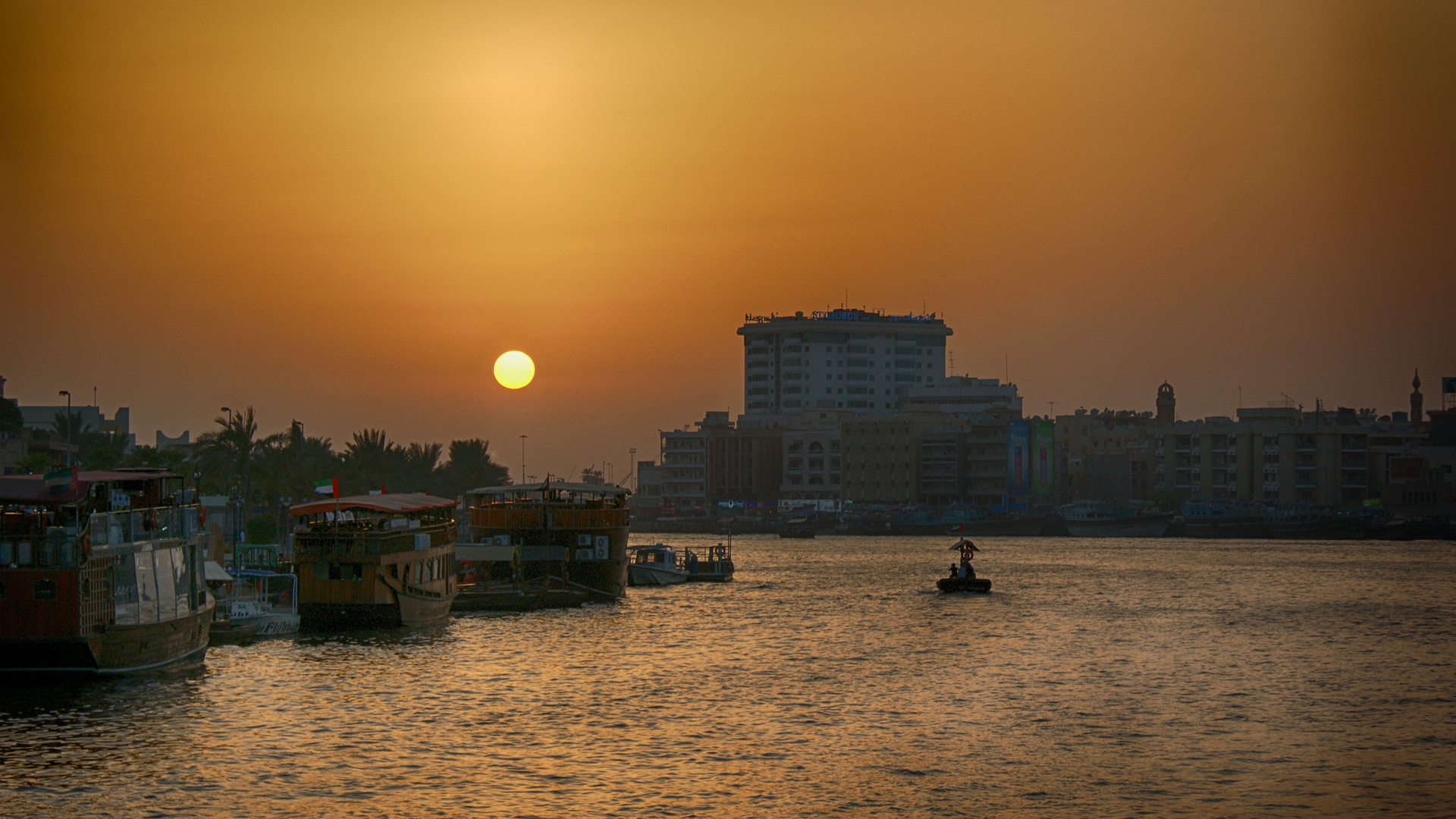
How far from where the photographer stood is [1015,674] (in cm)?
6197

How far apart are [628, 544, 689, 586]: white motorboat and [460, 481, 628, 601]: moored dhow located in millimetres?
26334

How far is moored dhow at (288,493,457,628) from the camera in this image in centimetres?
6888

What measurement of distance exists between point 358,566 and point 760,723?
28648 mm

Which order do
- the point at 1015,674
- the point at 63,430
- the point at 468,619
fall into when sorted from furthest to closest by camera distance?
the point at 63,430
the point at 468,619
the point at 1015,674

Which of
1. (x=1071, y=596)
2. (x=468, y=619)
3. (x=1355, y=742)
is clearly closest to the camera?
(x=1355, y=742)

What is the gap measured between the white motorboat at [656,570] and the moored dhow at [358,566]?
47.8 meters

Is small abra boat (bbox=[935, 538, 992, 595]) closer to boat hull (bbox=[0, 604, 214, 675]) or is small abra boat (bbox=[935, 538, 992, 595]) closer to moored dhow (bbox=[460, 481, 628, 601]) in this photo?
moored dhow (bbox=[460, 481, 628, 601])

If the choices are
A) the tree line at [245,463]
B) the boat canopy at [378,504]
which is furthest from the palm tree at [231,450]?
the boat canopy at [378,504]

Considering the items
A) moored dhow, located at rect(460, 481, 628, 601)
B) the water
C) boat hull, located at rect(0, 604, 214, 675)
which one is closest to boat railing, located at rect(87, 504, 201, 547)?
boat hull, located at rect(0, 604, 214, 675)

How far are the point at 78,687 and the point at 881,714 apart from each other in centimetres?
2823

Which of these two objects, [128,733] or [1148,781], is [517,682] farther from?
[1148,781]

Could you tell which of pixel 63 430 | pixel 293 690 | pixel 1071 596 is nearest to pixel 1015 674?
pixel 293 690

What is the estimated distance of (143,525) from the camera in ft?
171

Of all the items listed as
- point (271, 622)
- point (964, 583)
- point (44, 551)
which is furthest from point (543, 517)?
point (44, 551)
